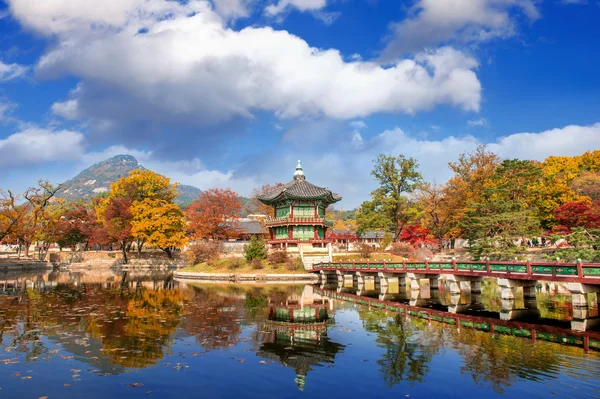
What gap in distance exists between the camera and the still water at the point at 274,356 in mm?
10461

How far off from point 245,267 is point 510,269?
2835 cm

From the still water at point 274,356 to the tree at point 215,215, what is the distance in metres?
35.8

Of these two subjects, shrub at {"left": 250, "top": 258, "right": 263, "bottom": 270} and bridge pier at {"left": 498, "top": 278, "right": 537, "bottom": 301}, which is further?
shrub at {"left": 250, "top": 258, "right": 263, "bottom": 270}

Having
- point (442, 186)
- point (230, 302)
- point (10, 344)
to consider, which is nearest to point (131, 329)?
point (10, 344)

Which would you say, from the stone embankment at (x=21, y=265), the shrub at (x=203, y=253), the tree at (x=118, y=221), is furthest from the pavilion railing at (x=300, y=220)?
the stone embankment at (x=21, y=265)

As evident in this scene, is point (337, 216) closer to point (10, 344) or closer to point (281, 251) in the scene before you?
point (281, 251)

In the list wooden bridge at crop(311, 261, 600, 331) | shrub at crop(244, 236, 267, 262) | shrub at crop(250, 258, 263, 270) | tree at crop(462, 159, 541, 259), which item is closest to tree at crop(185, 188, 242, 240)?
shrub at crop(244, 236, 267, 262)

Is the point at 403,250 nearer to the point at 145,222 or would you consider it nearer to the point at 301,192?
the point at 301,192

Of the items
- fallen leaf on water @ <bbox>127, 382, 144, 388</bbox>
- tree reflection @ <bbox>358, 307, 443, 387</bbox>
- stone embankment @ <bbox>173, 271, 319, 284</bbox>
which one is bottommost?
stone embankment @ <bbox>173, 271, 319, 284</bbox>

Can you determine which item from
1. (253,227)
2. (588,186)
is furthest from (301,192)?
(588,186)

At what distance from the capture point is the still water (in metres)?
10.5

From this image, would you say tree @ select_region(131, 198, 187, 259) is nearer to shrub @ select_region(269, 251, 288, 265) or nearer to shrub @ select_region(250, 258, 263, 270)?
shrub @ select_region(250, 258, 263, 270)

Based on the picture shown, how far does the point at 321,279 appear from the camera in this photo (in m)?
41.7

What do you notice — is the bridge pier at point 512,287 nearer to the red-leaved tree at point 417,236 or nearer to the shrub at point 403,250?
the shrub at point 403,250
